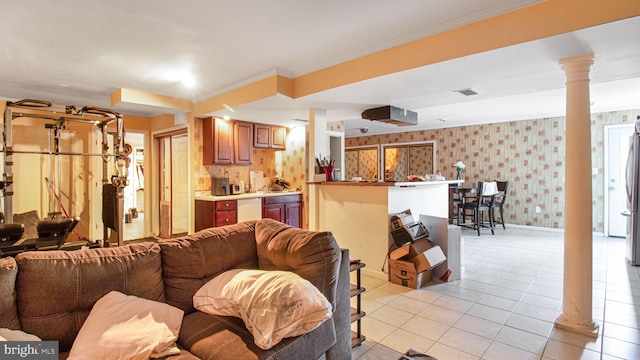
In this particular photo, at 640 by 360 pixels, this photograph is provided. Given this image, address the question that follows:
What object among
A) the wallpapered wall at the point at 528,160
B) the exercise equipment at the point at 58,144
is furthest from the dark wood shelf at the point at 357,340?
the wallpapered wall at the point at 528,160

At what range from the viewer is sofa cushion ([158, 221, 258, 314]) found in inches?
69.7

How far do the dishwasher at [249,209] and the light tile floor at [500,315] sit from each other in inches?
83.6

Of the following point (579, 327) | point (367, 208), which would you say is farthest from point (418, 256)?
point (579, 327)

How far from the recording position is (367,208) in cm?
377

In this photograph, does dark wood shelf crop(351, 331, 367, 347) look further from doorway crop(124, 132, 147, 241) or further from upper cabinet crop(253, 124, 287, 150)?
doorway crop(124, 132, 147, 241)

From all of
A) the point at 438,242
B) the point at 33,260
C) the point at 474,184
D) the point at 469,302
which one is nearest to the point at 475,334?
the point at 469,302

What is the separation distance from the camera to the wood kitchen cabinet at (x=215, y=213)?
456 centimetres

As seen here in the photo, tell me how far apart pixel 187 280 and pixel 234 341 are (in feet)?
1.72

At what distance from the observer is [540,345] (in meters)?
2.26

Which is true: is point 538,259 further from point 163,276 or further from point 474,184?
point 163,276

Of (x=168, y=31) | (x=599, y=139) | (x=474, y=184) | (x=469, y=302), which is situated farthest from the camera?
(x=474, y=184)

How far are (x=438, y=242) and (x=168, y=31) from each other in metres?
3.40

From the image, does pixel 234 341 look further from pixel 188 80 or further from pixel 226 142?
pixel 226 142

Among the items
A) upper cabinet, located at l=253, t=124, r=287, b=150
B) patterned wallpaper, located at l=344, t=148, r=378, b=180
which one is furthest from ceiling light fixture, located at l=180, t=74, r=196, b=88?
patterned wallpaper, located at l=344, t=148, r=378, b=180
